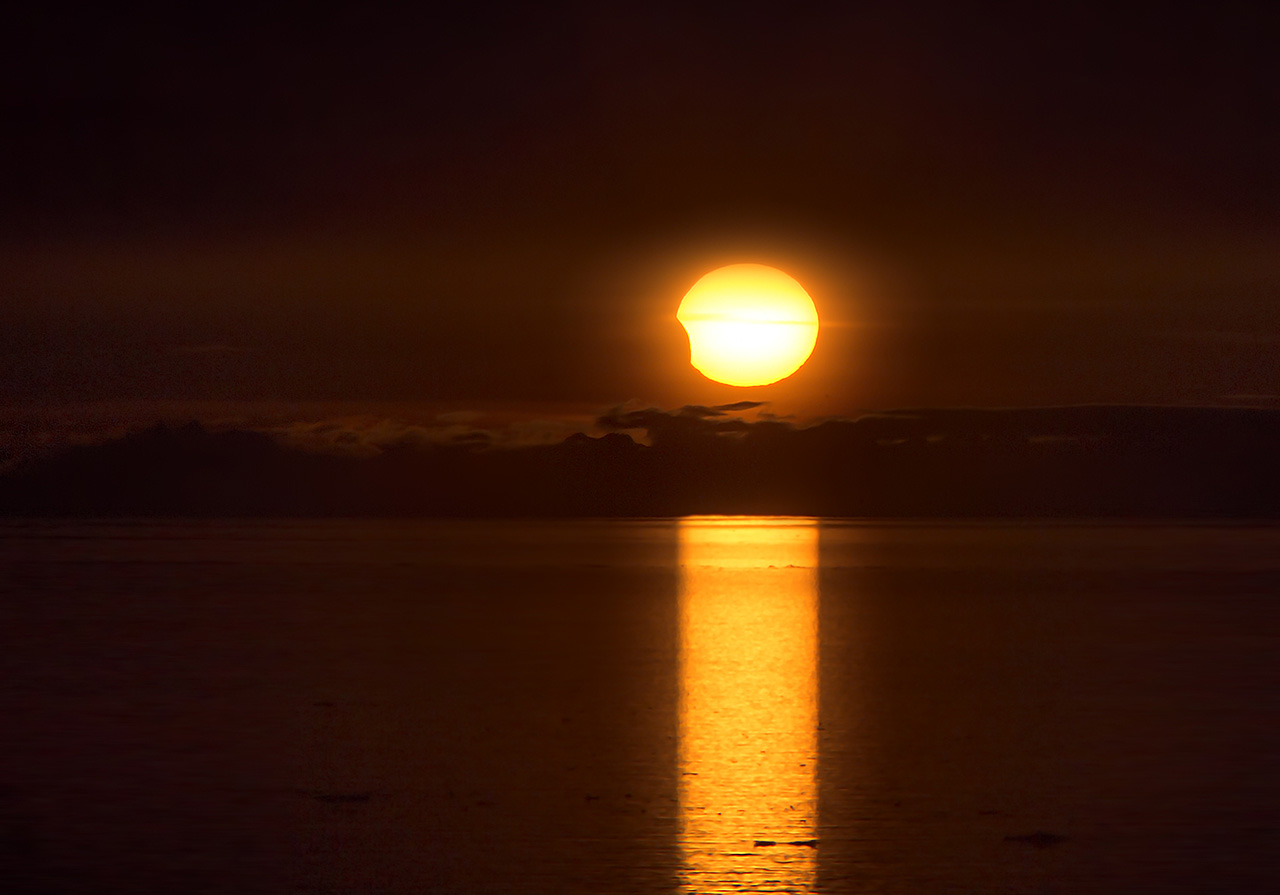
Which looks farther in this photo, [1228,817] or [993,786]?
[993,786]

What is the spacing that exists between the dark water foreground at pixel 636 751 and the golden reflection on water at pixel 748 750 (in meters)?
0.05

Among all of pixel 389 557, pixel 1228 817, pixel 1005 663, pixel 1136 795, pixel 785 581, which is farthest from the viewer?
pixel 389 557

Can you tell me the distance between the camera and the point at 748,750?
12461 mm

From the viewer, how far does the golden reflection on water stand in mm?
8633

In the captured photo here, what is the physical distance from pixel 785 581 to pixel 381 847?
3707 centimetres

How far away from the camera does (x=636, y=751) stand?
12539 mm

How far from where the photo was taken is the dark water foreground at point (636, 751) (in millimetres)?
8641

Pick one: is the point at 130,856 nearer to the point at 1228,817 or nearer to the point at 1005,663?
the point at 1228,817

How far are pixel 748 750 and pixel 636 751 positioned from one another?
951mm

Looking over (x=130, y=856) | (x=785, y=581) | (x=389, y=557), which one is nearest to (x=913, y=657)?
(x=130, y=856)

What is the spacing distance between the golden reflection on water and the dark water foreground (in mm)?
47

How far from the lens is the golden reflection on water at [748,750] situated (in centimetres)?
863

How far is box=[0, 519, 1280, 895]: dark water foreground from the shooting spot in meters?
8.64

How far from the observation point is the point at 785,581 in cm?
4541
